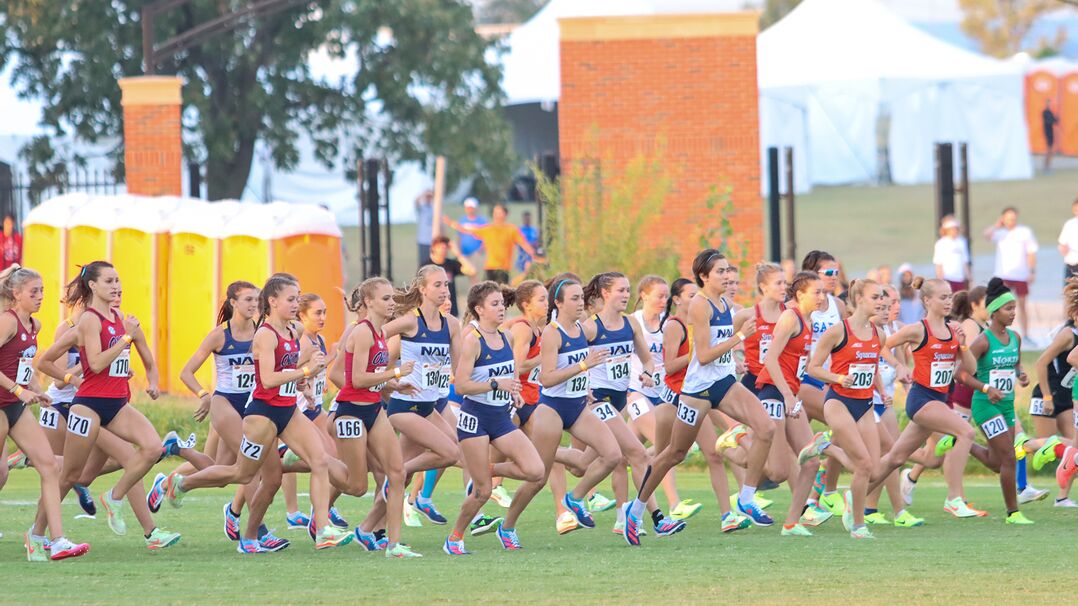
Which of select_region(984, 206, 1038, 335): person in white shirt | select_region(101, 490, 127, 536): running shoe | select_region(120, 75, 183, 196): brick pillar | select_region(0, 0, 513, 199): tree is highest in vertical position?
select_region(0, 0, 513, 199): tree

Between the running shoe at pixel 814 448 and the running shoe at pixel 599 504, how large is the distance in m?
2.45

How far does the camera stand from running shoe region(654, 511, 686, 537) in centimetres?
1166

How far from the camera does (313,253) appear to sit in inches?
806

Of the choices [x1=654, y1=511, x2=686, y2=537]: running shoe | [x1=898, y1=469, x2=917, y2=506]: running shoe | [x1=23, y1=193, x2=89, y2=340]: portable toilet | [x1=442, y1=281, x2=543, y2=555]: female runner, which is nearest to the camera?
[x1=442, y1=281, x2=543, y2=555]: female runner

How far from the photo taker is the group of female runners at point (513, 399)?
427 inches

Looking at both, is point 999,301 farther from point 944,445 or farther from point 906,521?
point 906,521

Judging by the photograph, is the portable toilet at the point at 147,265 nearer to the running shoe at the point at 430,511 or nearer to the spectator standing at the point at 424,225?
the spectator standing at the point at 424,225

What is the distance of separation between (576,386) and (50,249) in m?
12.0

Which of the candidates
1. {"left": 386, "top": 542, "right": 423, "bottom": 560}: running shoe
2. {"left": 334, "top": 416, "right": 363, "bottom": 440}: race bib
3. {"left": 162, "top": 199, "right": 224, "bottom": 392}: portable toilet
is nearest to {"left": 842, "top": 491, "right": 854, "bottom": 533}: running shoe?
{"left": 386, "top": 542, "right": 423, "bottom": 560}: running shoe

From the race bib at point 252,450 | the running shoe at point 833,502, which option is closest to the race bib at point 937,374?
the running shoe at point 833,502

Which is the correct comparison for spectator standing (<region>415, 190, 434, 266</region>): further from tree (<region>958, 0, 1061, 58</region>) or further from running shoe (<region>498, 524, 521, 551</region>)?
tree (<region>958, 0, 1061, 58</region>)

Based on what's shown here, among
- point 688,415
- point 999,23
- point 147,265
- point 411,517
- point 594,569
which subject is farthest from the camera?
point 999,23

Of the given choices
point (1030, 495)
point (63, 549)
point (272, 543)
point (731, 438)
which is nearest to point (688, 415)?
point (731, 438)

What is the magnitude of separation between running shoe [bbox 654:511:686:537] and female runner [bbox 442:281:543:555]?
3.91ft
